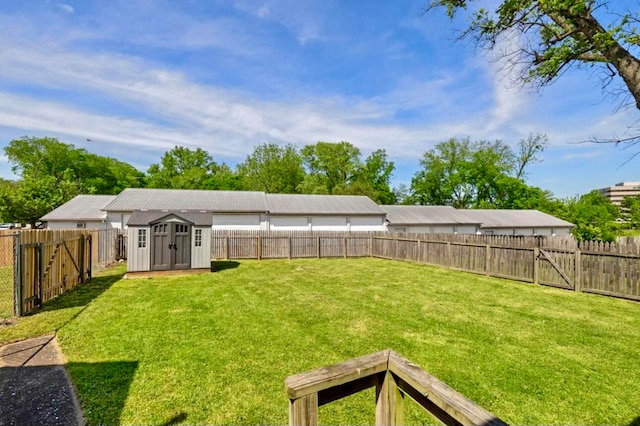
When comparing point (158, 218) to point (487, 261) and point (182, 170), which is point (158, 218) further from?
point (182, 170)

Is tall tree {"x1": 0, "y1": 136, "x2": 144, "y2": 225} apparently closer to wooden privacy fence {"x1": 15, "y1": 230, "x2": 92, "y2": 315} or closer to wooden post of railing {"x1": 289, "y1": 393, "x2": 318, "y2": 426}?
wooden privacy fence {"x1": 15, "y1": 230, "x2": 92, "y2": 315}

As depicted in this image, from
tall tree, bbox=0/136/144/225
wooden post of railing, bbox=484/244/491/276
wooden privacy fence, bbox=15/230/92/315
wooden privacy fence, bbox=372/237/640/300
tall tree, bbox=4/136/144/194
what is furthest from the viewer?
tall tree, bbox=4/136/144/194

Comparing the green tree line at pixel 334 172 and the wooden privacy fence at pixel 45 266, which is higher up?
the green tree line at pixel 334 172

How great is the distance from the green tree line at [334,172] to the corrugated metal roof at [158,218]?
27708 millimetres

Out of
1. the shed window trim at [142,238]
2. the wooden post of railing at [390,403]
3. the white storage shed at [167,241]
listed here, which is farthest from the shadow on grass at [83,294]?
the wooden post of railing at [390,403]

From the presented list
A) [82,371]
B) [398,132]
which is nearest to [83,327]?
[82,371]

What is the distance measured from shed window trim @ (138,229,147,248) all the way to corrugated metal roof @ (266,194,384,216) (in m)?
11.6

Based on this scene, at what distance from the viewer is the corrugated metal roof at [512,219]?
29.5 m

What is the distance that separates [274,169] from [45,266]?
36781 mm

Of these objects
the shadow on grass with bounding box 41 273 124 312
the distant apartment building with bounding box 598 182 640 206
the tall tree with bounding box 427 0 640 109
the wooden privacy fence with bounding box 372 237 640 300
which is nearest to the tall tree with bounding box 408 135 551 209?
the wooden privacy fence with bounding box 372 237 640 300

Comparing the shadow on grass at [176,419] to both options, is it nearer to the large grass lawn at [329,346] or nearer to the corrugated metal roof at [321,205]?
the large grass lawn at [329,346]

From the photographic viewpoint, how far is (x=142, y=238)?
1055 cm

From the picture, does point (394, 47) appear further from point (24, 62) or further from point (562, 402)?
point (24, 62)

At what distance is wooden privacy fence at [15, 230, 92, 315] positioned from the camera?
20.0 feet
